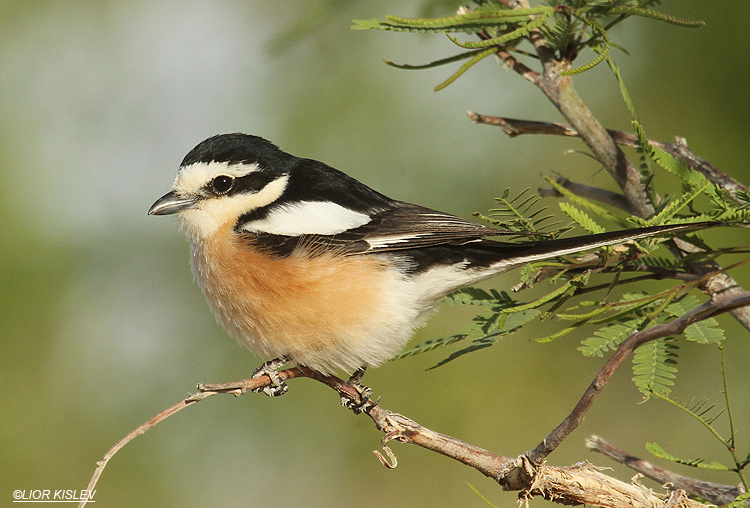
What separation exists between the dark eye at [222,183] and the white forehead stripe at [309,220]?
0.85 feet

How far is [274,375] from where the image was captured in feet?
8.74

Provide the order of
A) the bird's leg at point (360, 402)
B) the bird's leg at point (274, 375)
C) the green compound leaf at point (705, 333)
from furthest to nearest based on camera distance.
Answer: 1. the bird's leg at point (274, 375)
2. the bird's leg at point (360, 402)
3. the green compound leaf at point (705, 333)

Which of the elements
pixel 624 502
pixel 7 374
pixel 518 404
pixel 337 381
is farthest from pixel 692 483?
pixel 7 374

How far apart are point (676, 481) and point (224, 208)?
2241mm

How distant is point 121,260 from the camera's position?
184 inches

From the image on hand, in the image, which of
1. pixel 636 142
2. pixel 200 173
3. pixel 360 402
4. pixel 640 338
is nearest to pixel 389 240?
pixel 360 402

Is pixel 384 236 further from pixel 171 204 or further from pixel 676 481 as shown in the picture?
pixel 676 481

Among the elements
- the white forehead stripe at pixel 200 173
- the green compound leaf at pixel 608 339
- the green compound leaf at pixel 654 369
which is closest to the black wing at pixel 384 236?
the white forehead stripe at pixel 200 173

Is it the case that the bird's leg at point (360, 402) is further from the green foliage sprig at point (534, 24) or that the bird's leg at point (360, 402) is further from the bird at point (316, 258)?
the green foliage sprig at point (534, 24)

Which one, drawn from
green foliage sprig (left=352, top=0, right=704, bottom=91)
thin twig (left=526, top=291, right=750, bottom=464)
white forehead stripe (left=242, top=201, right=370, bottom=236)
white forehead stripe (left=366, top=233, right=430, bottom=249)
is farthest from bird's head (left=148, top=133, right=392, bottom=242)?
thin twig (left=526, top=291, right=750, bottom=464)

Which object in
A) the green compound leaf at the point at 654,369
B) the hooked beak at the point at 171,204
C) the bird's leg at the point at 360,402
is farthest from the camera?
the hooked beak at the point at 171,204

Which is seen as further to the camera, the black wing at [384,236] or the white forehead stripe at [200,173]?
the white forehead stripe at [200,173]

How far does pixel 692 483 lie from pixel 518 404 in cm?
202

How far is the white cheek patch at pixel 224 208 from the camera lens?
3125mm
